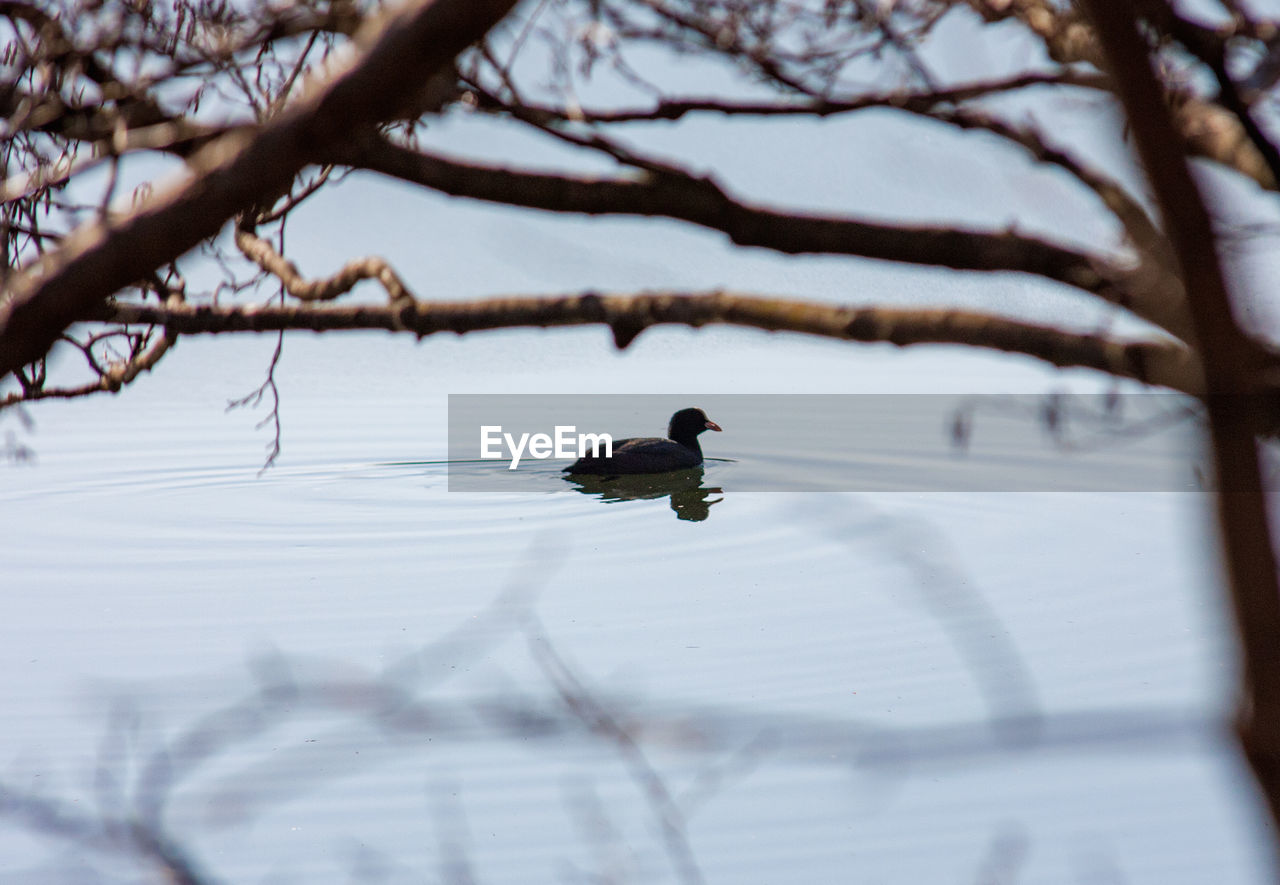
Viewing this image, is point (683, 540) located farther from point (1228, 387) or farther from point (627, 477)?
point (1228, 387)

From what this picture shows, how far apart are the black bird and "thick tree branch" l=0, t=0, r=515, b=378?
31.3 feet

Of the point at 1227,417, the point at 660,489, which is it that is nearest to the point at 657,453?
the point at 660,489

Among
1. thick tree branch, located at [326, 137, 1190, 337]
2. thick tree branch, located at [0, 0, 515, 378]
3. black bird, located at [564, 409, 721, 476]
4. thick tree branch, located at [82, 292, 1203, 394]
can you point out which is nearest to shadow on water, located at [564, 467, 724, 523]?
black bird, located at [564, 409, 721, 476]

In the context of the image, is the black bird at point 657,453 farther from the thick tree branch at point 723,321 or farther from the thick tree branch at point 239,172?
the thick tree branch at point 239,172

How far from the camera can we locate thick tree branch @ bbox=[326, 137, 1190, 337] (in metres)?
1.96

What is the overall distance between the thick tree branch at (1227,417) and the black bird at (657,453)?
1021 cm

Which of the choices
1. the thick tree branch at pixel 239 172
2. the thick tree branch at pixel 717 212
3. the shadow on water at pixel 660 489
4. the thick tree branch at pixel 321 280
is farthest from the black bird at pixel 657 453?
the thick tree branch at pixel 239 172

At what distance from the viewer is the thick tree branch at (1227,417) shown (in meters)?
1.11

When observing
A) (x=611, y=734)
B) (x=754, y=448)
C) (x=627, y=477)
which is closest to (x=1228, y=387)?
(x=611, y=734)

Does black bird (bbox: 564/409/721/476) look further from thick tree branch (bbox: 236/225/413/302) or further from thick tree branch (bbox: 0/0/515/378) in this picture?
thick tree branch (bbox: 0/0/515/378)

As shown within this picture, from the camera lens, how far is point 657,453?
11.9 meters

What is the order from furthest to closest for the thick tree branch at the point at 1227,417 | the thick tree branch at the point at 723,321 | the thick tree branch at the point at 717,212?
the thick tree branch at the point at 717,212 < the thick tree branch at the point at 723,321 < the thick tree branch at the point at 1227,417

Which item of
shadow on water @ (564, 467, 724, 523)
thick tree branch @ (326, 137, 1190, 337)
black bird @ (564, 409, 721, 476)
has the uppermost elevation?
thick tree branch @ (326, 137, 1190, 337)

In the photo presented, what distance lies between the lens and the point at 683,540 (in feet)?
29.0
